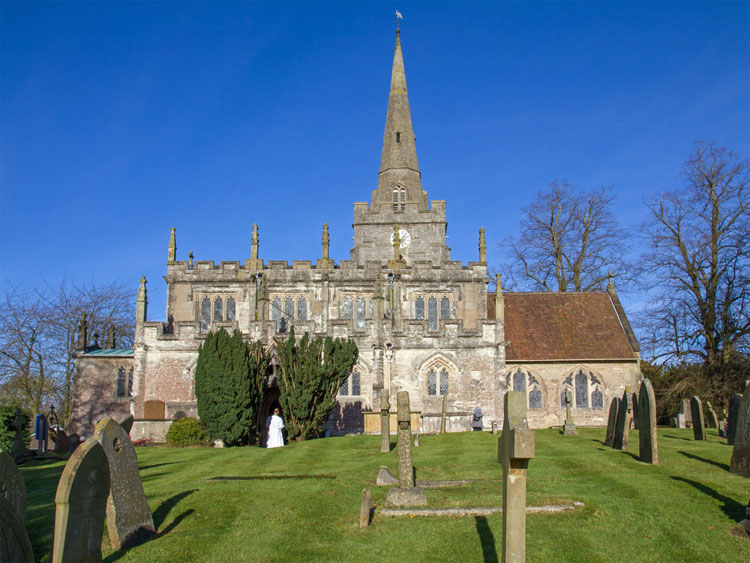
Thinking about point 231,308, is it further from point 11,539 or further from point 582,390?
point 11,539

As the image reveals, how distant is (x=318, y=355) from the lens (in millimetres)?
27125

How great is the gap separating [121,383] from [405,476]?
24867 millimetres

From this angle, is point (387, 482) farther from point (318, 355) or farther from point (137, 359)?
point (137, 359)

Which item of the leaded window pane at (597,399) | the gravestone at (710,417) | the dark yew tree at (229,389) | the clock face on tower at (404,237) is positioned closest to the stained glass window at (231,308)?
the dark yew tree at (229,389)

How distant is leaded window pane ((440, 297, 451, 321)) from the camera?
35.9 meters

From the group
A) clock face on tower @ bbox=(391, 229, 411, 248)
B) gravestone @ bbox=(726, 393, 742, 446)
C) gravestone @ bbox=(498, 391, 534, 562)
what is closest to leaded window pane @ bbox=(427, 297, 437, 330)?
clock face on tower @ bbox=(391, 229, 411, 248)

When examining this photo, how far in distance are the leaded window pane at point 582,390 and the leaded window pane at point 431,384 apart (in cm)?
737

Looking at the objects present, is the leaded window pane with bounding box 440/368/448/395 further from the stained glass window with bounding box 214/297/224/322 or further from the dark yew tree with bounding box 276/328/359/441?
the stained glass window with bounding box 214/297/224/322

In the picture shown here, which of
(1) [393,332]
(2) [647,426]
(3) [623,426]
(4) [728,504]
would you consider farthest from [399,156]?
(4) [728,504]

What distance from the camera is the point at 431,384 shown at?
3183 cm

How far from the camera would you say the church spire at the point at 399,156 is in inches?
1597

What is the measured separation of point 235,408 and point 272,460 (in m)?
7.50

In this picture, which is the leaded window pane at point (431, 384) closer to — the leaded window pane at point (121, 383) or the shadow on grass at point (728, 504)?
the leaded window pane at point (121, 383)

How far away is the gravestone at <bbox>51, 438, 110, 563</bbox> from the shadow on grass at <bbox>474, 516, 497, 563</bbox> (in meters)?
5.14
